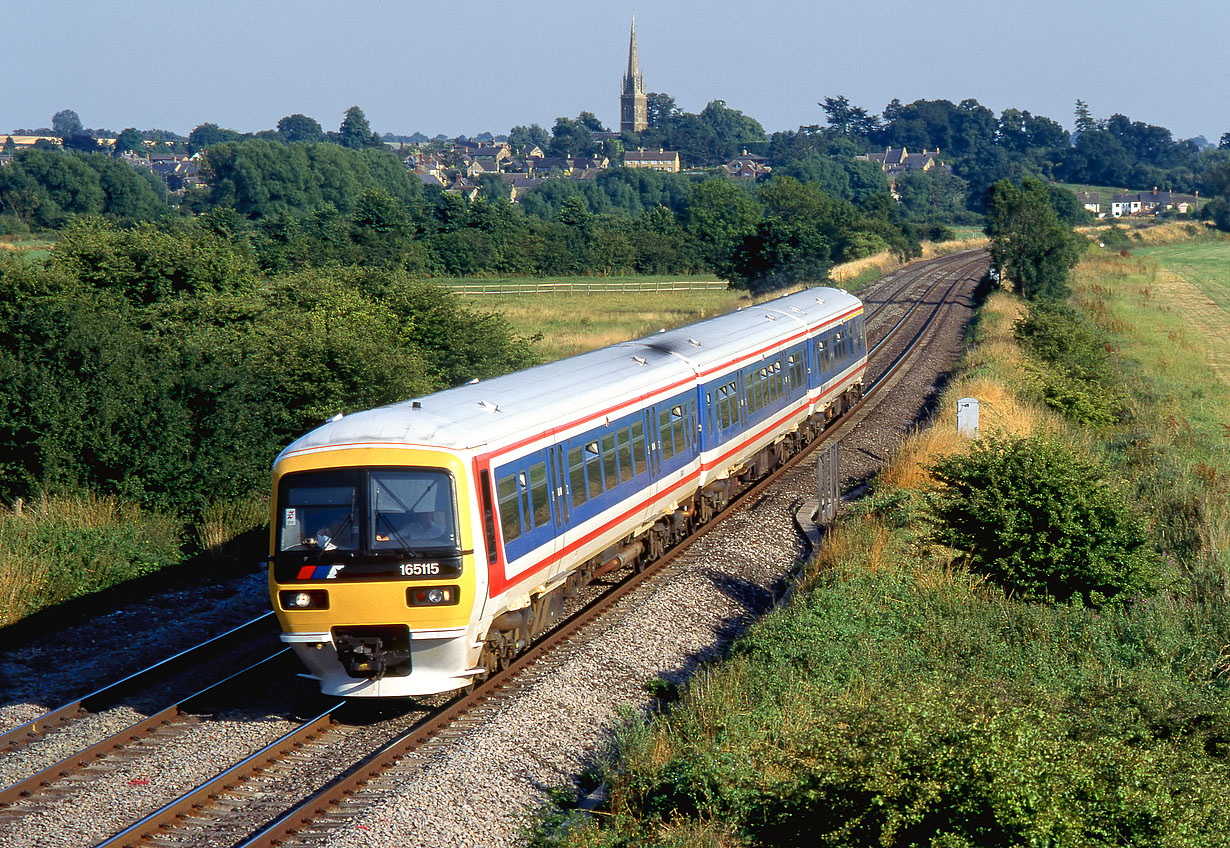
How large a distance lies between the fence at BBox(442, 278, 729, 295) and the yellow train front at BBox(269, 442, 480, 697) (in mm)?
58685

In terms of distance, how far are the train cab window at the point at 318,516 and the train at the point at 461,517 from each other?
1cm

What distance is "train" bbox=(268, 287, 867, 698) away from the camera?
34.1ft

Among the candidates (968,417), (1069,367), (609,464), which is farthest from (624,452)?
(1069,367)

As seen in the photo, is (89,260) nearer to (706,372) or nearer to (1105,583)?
(706,372)

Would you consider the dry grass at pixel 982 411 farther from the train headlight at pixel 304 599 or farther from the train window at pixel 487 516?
the train headlight at pixel 304 599

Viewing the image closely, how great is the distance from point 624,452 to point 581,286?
2479 inches

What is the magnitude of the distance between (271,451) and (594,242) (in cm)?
7305

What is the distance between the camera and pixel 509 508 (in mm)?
11383

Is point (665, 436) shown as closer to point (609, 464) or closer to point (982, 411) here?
point (609, 464)

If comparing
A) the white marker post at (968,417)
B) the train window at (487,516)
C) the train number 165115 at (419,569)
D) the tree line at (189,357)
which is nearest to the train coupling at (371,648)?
the train number 165115 at (419,569)

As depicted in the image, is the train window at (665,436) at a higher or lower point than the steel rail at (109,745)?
higher

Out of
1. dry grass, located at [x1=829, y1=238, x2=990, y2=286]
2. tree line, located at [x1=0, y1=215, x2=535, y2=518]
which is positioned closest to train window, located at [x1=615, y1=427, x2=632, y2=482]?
tree line, located at [x1=0, y1=215, x2=535, y2=518]

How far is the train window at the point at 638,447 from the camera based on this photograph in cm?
1490

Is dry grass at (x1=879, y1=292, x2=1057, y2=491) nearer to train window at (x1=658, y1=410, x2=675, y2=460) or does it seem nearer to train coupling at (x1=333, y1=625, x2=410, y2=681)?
train window at (x1=658, y1=410, x2=675, y2=460)
